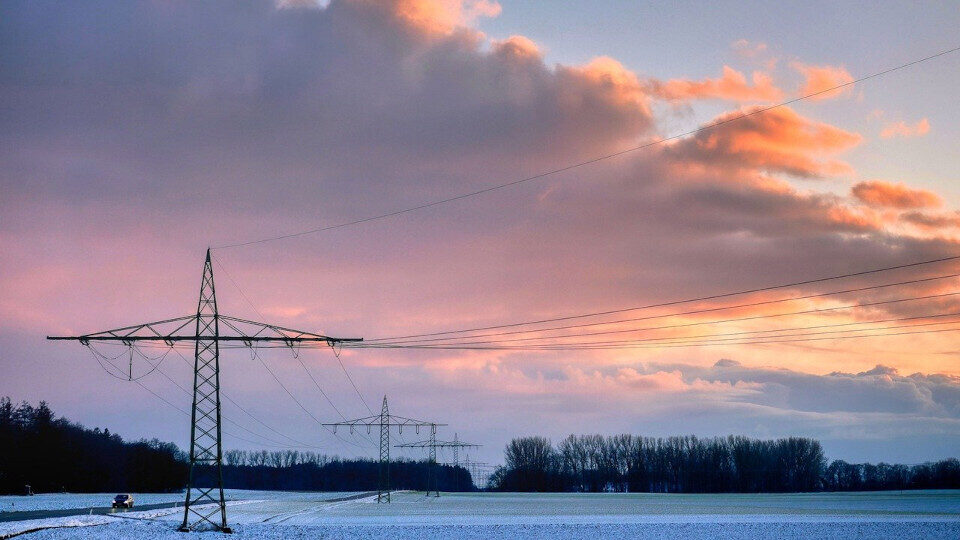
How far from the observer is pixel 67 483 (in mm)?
150875

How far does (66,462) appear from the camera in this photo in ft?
495

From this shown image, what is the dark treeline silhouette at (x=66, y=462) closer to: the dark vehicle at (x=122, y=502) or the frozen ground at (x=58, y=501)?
the frozen ground at (x=58, y=501)

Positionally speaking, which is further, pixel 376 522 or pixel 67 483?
pixel 67 483

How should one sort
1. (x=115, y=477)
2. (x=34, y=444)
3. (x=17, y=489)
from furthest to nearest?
(x=115, y=477)
(x=34, y=444)
(x=17, y=489)

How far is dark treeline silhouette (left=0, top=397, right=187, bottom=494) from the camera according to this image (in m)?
141

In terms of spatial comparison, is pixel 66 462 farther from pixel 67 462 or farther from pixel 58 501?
pixel 58 501

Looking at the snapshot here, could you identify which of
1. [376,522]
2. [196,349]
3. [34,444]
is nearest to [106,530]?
[196,349]

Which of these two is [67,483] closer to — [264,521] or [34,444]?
[34,444]

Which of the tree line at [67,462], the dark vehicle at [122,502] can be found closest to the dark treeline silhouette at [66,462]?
the tree line at [67,462]

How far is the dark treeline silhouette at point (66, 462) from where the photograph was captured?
141m

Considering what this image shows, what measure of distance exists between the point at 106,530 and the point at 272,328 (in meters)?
16.2

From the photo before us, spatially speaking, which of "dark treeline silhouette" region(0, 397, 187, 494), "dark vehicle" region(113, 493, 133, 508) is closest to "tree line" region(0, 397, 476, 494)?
"dark treeline silhouette" region(0, 397, 187, 494)

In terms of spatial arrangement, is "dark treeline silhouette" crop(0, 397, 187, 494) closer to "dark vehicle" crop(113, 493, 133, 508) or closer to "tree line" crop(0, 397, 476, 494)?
"tree line" crop(0, 397, 476, 494)

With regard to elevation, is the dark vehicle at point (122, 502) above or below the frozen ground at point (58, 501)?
above
